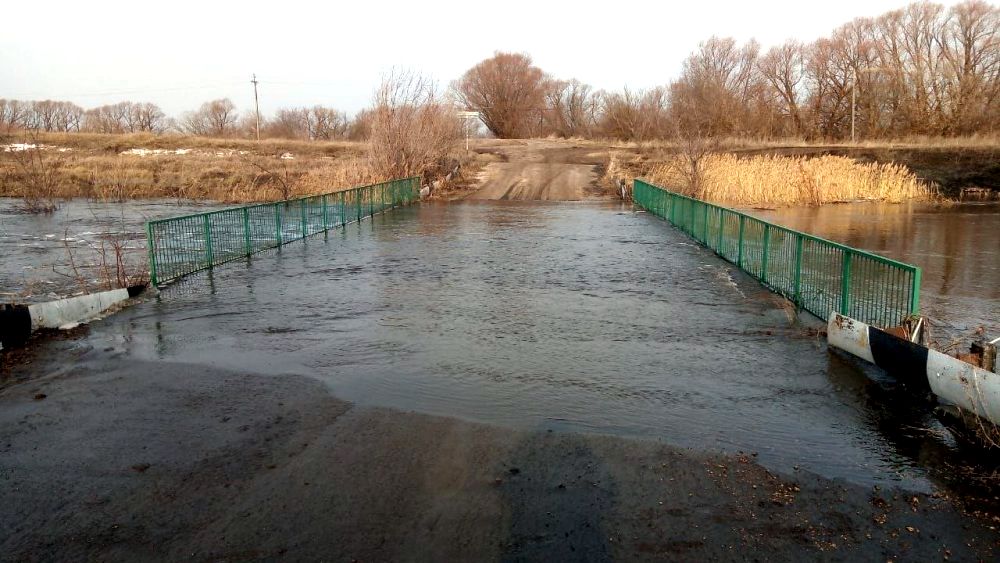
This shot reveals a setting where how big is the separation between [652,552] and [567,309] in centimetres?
645

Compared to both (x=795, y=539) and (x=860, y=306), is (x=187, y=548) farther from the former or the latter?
(x=860, y=306)

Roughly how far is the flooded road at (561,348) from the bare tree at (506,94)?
69.6m

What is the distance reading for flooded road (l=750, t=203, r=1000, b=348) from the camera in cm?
1010

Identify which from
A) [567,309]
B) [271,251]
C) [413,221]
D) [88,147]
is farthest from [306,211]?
[88,147]

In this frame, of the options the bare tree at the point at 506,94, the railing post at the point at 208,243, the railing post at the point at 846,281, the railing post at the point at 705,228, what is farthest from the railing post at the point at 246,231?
the bare tree at the point at 506,94

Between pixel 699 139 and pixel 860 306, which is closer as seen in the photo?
pixel 860 306

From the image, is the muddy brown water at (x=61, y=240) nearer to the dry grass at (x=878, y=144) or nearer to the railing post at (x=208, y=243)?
the railing post at (x=208, y=243)

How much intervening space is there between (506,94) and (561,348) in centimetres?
7789

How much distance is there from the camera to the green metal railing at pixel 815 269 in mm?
8109

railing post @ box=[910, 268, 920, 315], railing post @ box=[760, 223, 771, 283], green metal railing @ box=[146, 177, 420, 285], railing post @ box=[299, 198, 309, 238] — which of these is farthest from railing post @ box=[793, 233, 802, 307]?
railing post @ box=[299, 198, 309, 238]

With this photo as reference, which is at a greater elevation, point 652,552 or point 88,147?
point 88,147

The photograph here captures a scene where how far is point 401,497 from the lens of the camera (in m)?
4.67

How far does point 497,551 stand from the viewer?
159 inches

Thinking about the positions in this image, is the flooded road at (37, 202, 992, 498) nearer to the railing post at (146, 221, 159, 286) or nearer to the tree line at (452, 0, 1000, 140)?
the railing post at (146, 221, 159, 286)
